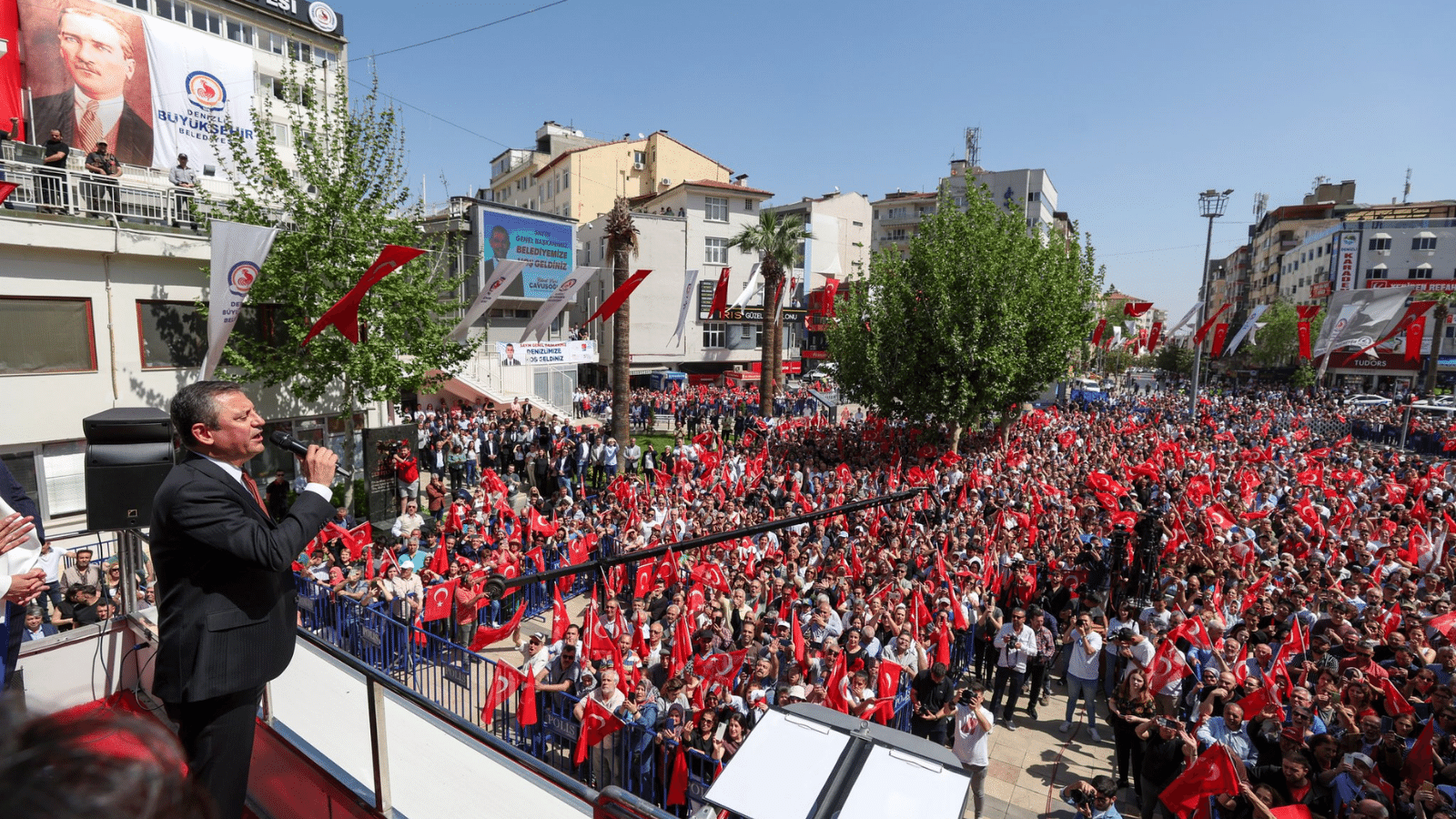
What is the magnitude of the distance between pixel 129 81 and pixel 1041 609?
27149mm

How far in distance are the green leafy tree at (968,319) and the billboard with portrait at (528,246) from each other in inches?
807

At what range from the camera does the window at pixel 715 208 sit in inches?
1991

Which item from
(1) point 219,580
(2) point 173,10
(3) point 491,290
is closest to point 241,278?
(3) point 491,290

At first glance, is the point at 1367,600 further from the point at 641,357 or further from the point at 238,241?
the point at 641,357

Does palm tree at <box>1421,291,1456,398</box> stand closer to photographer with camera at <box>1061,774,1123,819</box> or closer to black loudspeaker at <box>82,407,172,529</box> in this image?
photographer with camera at <box>1061,774,1123,819</box>

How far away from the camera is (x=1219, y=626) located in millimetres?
8625

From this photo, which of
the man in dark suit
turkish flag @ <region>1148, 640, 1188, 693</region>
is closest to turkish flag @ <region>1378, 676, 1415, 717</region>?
turkish flag @ <region>1148, 640, 1188, 693</region>

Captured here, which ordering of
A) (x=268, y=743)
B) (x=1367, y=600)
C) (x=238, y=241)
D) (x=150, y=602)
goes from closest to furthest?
(x=268, y=743), (x=150, y=602), (x=1367, y=600), (x=238, y=241)

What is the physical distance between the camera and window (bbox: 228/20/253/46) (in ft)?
108

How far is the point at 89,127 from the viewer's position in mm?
19984

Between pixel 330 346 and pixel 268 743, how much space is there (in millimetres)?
14262

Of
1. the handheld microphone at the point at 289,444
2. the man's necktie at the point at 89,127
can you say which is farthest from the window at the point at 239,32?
the handheld microphone at the point at 289,444

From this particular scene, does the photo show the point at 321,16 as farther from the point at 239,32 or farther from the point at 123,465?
the point at 123,465

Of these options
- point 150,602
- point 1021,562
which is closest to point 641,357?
point 1021,562
